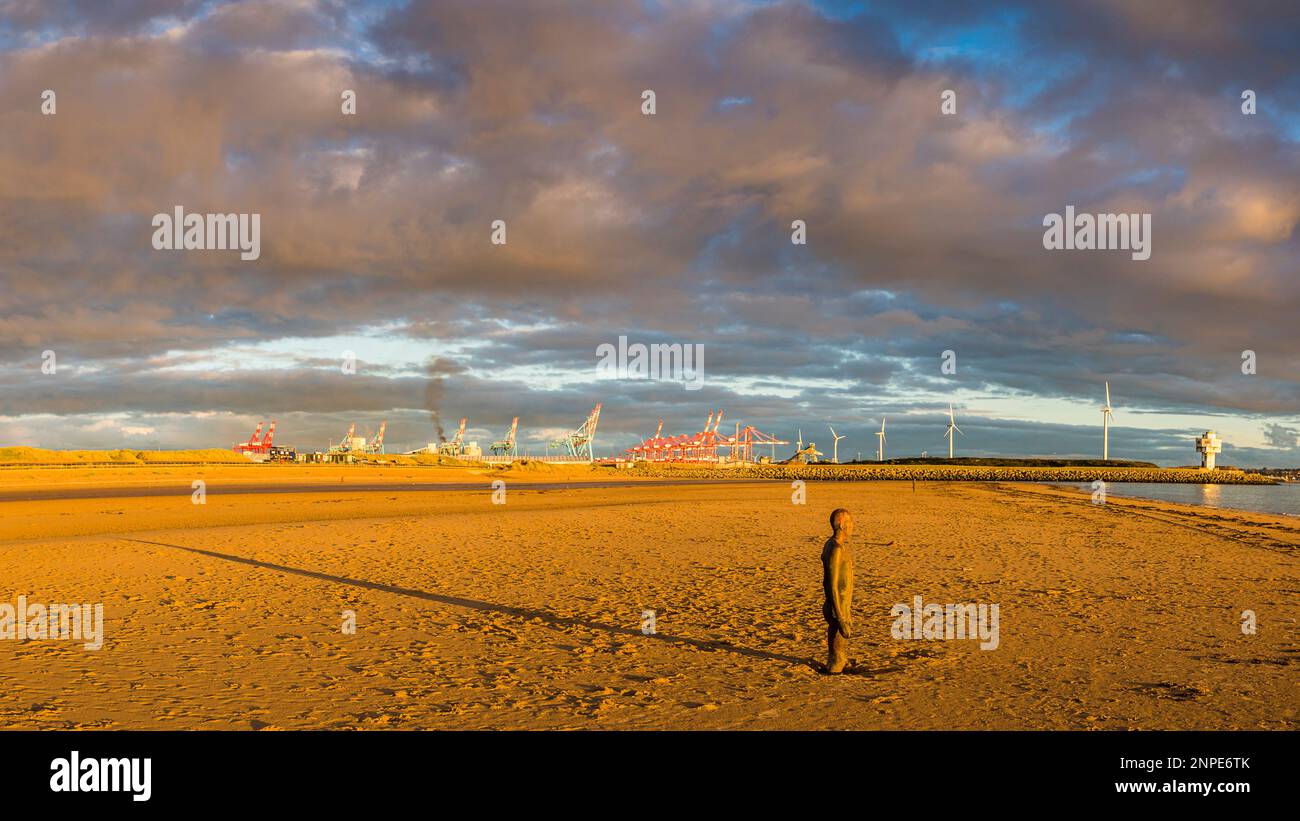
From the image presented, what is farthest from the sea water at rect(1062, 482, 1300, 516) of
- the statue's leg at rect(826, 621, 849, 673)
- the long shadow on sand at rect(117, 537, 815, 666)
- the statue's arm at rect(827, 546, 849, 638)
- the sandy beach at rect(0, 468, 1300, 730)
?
the statue's arm at rect(827, 546, 849, 638)

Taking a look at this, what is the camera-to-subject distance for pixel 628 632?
13078 millimetres

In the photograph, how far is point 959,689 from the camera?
9547 mm

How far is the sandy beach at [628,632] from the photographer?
871 centimetres

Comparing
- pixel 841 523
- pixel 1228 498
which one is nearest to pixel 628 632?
pixel 841 523

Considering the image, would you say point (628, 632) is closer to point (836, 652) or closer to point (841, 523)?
point (836, 652)

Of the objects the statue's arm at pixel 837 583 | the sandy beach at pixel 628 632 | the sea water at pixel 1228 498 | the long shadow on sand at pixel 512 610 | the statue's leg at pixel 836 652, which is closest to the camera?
the sandy beach at pixel 628 632

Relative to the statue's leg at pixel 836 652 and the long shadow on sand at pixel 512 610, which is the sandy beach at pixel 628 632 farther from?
the statue's leg at pixel 836 652

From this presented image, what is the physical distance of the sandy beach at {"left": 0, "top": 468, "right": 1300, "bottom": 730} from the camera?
8.71 meters

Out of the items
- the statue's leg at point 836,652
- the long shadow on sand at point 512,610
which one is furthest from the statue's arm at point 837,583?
the long shadow on sand at point 512,610
